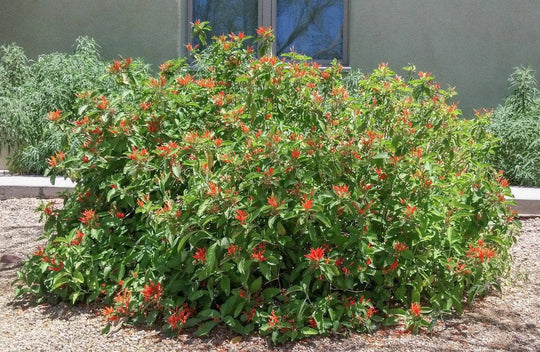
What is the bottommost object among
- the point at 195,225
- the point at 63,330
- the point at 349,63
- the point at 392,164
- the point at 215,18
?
the point at 63,330

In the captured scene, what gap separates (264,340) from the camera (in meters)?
3.54

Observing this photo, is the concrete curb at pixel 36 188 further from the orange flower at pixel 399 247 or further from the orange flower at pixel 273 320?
the orange flower at pixel 273 320

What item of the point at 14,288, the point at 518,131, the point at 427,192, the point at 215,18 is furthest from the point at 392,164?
the point at 215,18

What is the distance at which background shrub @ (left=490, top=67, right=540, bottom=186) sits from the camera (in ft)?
22.9

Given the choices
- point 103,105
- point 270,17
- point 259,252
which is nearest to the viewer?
point 259,252

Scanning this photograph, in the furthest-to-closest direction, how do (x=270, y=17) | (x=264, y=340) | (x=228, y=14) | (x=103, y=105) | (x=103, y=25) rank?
(x=228, y=14) < (x=270, y=17) < (x=103, y=25) < (x=103, y=105) < (x=264, y=340)

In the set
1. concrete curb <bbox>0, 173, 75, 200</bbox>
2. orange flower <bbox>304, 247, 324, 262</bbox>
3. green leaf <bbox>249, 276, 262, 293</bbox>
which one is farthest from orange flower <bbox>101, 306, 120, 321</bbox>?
concrete curb <bbox>0, 173, 75, 200</bbox>

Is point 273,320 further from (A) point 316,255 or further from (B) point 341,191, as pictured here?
(B) point 341,191

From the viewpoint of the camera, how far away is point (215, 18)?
8812 millimetres

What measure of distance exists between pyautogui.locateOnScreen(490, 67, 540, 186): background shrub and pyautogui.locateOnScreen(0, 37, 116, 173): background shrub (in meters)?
4.29

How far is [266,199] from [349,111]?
0.88 m

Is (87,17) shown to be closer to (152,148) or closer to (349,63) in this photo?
(349,63)

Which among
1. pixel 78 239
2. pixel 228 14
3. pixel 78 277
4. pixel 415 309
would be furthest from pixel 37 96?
pixel 415 309

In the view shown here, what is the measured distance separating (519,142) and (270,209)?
4589 millimetres
